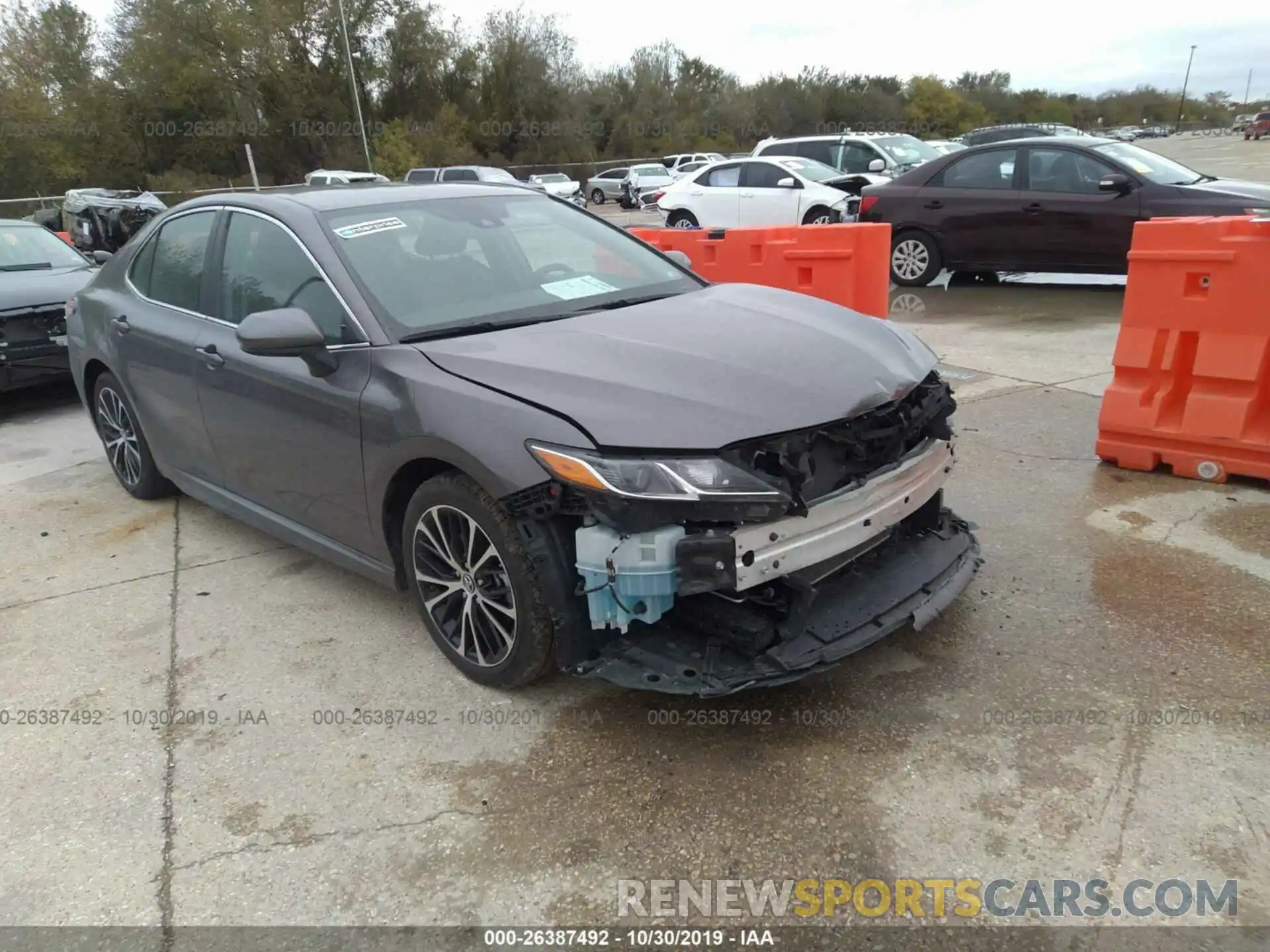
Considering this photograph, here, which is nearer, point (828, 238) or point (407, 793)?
point (407, 793)

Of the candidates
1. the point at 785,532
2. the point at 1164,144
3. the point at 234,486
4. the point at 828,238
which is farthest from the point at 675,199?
the point at 1164,144

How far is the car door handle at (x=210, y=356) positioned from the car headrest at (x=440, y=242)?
103 centimetres

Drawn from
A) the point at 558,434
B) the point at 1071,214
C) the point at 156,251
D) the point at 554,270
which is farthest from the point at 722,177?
the point at 558,434

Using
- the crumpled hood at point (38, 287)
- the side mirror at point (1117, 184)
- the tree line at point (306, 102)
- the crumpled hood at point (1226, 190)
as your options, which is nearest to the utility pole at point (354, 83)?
the tree line at point (306, 102)

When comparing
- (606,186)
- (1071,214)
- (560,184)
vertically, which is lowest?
(606,186)

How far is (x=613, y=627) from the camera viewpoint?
272 centimetres

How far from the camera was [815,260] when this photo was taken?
7.27 m

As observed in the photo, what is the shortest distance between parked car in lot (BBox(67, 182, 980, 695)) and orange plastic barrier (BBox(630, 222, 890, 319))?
10.7 ft

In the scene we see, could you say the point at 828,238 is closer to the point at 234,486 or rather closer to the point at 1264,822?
the point at 234,486

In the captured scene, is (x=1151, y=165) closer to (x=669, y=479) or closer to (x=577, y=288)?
(x=577, y=288)

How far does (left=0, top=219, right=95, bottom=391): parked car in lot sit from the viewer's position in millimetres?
7250

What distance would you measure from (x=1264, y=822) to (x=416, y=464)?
2656mm

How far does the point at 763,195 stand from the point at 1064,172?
5350mm

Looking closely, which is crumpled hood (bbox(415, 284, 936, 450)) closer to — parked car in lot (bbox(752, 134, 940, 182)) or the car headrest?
the car headrest
